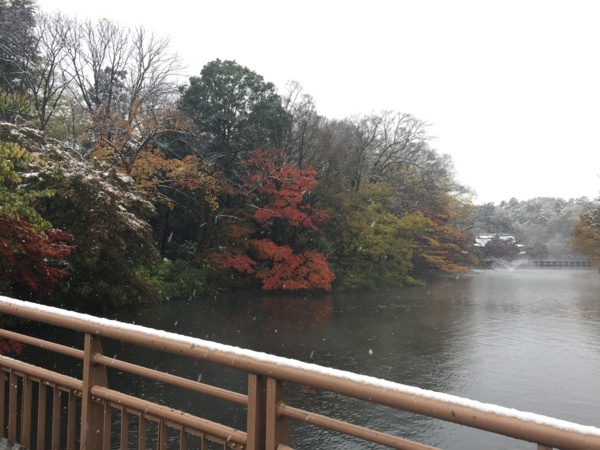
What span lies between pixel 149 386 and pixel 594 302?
20.4 m

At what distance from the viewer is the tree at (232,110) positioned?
76.3 ft

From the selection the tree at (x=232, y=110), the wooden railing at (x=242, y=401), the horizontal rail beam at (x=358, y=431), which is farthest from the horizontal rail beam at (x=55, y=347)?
the tree at (x=232, y=110)

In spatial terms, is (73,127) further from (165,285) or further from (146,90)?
(165,285)

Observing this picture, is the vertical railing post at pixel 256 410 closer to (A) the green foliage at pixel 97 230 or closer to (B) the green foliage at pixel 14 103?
(A) the green foliage at pixel 97 230

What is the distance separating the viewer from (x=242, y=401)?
193 cm

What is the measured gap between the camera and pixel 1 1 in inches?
922

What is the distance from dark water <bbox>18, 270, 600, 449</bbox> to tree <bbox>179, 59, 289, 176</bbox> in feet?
22.7

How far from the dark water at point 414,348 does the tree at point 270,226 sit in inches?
53.6

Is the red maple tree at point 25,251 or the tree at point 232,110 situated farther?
the tree at point 232,110

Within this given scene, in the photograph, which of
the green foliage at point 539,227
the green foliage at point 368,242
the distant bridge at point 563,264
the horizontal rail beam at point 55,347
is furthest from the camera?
the green foliage at point 539,227

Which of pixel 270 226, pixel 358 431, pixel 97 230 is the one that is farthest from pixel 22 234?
pixel 270 226

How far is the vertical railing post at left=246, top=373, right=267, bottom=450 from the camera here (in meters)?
1.82

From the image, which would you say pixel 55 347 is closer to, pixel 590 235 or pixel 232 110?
pixel 232 110

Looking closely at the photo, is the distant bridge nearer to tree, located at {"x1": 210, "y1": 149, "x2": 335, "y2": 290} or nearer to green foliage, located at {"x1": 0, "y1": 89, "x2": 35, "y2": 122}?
tree, located at {"x1": 210, "y1": 149, "x2": 335, "y2": 290}
